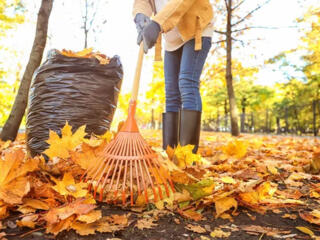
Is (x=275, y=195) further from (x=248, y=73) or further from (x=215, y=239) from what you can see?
(x=248, y=73)

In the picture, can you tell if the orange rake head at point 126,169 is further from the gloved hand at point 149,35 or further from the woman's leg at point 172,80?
the woman's leg at point 172,80

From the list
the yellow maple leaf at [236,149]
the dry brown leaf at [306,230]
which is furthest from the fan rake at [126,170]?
the yellow maple leaf at [236,149]

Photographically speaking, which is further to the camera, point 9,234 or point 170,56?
point 170,56

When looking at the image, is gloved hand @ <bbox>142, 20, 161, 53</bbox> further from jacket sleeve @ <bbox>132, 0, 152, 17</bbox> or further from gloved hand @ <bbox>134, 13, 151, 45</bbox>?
jacket sleeve @ <bbox>132, 0, 152, 17</bbox>

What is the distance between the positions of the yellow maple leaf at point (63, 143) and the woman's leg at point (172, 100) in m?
0.85

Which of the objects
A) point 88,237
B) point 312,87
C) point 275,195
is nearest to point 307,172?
point 275,195

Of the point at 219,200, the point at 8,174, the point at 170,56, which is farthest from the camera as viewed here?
the point at 170,56

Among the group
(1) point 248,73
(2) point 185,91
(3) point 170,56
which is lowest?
(2) point 185,91

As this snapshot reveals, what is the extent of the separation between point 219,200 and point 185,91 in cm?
90

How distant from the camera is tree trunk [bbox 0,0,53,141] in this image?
10.0 feet

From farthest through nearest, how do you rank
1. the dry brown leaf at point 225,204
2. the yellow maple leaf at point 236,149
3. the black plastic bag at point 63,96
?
1. the yellow maple leaf at point 236,149
2. the black plastic bag at point 63,96
3. the dry brown leaf at point 225,204

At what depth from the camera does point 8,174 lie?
0.94 m

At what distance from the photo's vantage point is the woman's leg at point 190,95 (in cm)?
174

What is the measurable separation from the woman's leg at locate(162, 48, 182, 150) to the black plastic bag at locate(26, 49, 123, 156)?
502 mm
